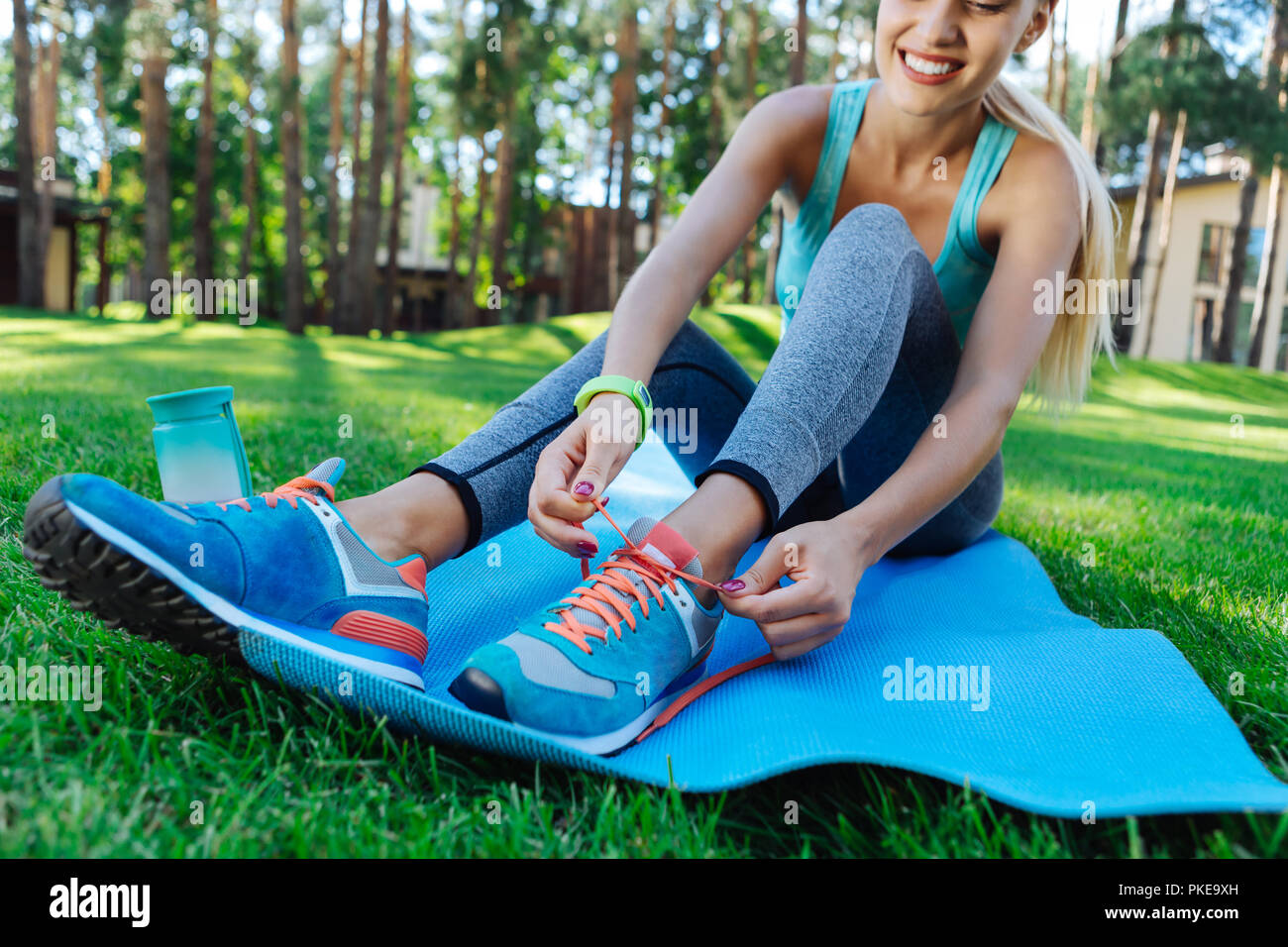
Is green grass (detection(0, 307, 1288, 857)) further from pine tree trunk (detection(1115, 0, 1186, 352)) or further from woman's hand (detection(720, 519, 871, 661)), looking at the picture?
pine tree trunk (detection(1115, 0, 1186, 352))

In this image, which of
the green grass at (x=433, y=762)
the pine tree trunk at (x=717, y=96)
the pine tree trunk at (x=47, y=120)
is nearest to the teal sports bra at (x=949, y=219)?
the green grass at (x=433, y=762)

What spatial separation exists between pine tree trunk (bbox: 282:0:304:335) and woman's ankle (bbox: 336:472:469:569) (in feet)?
44.9

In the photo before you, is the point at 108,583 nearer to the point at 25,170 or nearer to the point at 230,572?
the point at 230,572

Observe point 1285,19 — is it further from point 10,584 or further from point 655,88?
point 10,584

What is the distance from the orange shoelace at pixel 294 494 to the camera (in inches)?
47.8

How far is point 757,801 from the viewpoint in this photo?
106 centimetres

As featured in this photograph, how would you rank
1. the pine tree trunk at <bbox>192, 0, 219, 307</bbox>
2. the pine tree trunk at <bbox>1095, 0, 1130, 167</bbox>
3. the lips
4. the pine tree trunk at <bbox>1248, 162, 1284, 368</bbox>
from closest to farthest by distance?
the lips, the pine tree trunk at <bbox>1095, 0, 1130, 167</bbox>, the pine tree trunk at <bbox>1248, 162, 1284, 368</bbox>, the pine tree trunk at <bbox>192, 0, 219, 307</bbox>

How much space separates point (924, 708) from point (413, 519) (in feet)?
2.60

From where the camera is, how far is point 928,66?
165cm

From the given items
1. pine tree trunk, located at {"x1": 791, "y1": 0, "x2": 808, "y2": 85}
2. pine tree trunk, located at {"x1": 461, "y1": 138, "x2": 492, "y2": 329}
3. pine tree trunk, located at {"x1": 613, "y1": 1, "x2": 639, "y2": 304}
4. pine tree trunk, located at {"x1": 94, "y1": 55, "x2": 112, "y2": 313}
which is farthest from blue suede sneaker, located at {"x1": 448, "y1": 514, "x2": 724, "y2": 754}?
pine tree trunk, located at {"x1": 94, "y1": 55, "x2": 112, "y2": 313}

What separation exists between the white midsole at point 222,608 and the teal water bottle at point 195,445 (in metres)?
0.49

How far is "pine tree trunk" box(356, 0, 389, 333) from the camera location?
1257cm

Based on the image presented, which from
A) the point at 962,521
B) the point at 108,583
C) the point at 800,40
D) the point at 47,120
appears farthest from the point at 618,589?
the point at 47,120

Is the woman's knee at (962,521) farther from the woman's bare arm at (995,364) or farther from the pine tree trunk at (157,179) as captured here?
the pine tree trunk at (157,179)
